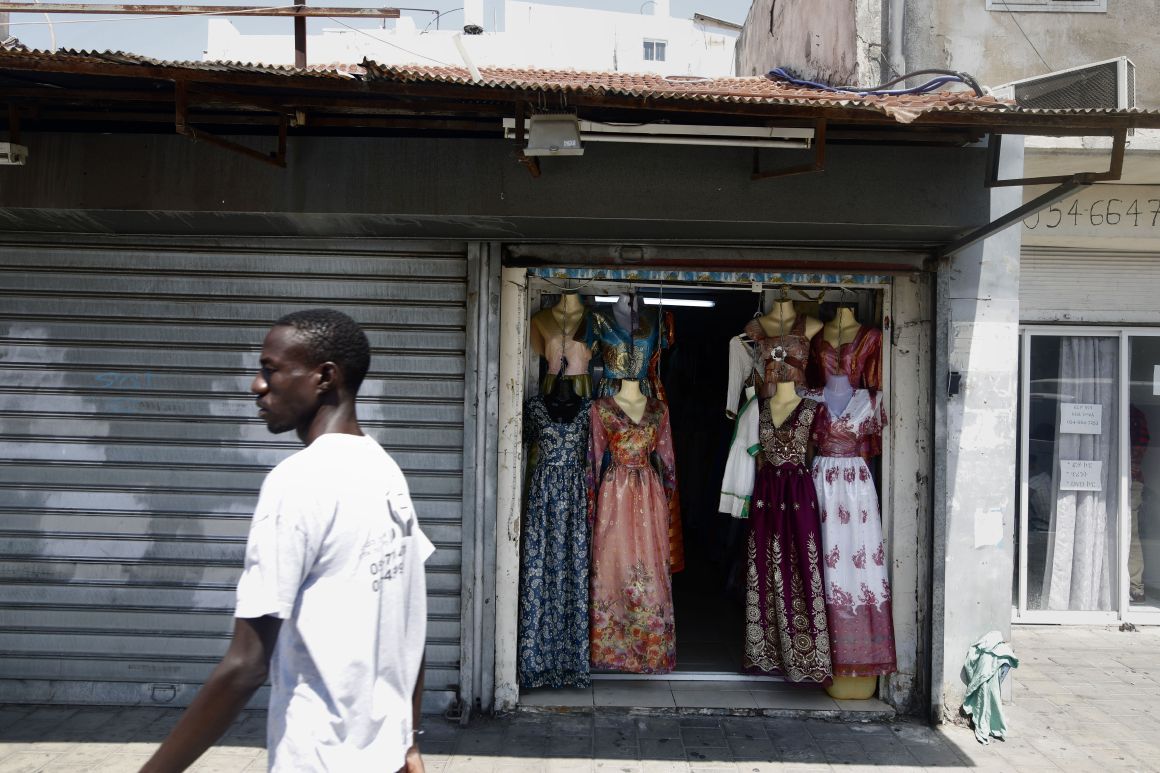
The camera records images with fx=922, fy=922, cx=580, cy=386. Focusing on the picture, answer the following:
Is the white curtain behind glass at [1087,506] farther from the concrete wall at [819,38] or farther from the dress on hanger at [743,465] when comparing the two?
the dress on hanger at [743,465]

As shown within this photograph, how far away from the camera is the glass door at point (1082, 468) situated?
7.42 m

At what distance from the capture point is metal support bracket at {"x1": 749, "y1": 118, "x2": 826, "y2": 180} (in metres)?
4.23

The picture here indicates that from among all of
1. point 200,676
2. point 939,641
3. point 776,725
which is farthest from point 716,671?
point 200,676

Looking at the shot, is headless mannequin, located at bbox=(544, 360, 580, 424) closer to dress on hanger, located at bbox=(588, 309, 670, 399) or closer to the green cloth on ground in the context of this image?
dress on hanger, located at bbox=(588, 309, 670, 399)

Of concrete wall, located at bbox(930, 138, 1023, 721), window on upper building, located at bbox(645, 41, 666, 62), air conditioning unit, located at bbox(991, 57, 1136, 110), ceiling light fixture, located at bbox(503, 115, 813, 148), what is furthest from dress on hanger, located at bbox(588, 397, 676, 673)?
window on upper building, located at bbox(645, 41, 666, 62)

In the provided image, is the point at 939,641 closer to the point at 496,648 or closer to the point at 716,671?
the point at 716,671

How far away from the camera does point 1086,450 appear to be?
749 cm

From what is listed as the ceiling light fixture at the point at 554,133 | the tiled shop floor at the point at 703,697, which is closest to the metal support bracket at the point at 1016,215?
the ceiling light fixture at the point at 554,133

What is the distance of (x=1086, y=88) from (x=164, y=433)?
210 inches

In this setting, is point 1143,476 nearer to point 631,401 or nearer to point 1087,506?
point 1087,506

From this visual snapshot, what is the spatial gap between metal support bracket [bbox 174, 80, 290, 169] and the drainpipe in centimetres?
419

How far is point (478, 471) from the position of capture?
5.42 m

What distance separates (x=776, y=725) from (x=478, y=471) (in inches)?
90.4

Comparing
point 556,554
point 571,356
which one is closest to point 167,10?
point 571,356
